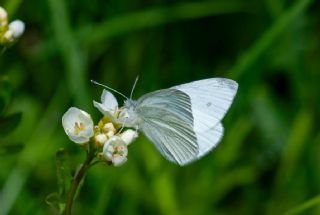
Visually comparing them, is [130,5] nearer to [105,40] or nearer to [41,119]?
[105,40]

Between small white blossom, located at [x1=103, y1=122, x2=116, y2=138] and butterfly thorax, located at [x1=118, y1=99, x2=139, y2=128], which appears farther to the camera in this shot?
butterfly thorax, located at [x1=118, y1=99, x2=139, y2=128]

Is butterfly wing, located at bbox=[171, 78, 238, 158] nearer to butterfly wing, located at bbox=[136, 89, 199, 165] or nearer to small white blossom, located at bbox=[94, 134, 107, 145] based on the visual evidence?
butterfly wing, located at bbox=[136, 89, 199, 165]

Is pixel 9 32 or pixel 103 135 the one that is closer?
pixel 103 135

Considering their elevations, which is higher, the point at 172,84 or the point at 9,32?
the point at 9,32

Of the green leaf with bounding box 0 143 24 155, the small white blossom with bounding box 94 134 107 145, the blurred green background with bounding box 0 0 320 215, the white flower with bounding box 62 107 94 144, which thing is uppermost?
the white flower with bounding box 62 107 94 144

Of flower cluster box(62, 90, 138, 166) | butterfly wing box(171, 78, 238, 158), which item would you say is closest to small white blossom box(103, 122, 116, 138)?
flower cluster box(62, 90, 138, 166)

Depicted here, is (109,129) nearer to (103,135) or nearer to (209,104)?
(103,135)

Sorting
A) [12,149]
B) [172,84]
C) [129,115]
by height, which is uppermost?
[129,115]

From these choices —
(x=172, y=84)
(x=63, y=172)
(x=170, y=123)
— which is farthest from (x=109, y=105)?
(x=172, y=84)
